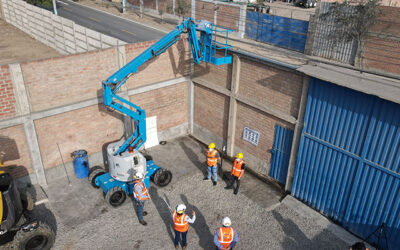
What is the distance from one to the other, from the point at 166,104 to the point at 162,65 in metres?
1.91

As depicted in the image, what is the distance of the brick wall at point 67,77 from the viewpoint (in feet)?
36.6

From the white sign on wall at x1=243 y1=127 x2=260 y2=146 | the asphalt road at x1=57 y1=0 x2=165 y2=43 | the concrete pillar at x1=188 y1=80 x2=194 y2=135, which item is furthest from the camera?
the asphalt road at x1=57 y1=0 x2=165 y2=43

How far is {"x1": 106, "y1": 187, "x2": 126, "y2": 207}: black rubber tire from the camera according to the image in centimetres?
1115

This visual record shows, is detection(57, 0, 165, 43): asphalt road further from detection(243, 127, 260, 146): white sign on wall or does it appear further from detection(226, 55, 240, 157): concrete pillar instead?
detection(243, 127, 260, 146): white sign on wall

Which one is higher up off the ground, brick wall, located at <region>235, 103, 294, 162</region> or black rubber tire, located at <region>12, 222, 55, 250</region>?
brick wall, located at <region>235, 103, 294, 162</region>

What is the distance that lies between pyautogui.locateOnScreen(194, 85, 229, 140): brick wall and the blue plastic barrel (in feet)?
18.5

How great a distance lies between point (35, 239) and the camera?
928 centimetres

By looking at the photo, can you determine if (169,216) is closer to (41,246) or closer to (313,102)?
(41,246)

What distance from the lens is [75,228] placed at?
34.6 ft

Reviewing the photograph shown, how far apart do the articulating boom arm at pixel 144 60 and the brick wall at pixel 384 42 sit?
28.0ft

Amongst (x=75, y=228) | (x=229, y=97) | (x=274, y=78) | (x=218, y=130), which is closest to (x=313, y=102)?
(x=274, y=78)

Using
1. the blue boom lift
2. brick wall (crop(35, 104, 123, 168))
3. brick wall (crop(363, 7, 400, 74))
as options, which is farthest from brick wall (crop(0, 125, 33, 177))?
brick wall (crop(363, 7, 400, 74))

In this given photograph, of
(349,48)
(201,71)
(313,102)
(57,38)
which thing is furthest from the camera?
(57,38)

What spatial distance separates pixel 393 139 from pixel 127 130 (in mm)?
9911
